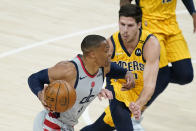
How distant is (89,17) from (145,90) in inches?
235

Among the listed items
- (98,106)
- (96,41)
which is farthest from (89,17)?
(96,41)

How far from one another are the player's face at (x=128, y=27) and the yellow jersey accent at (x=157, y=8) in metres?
1.19

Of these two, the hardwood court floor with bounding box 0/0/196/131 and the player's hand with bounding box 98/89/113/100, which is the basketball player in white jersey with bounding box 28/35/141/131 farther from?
the hardwood court floor with bounding box 0/0/196/131

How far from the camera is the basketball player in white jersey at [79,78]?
5398 millimetres

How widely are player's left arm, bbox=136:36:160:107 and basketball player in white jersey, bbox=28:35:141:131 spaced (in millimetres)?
442

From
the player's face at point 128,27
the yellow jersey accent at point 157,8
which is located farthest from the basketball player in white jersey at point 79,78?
the yellow jersey accent at point 157,8

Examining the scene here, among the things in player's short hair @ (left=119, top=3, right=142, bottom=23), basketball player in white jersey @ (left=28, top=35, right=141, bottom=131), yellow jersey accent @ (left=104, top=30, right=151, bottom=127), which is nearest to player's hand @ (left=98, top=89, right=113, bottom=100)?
basketball player in white jersey @ (left=28, top=35, right=141, bottom=131)

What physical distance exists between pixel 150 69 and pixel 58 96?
5.69ft

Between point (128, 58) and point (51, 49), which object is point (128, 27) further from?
point (51, 49)

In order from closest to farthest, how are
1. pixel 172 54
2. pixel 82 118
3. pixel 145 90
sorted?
pixel 145 90, pixel 172 54, pixel 82 118

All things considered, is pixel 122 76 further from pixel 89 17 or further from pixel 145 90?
pixel 89 17

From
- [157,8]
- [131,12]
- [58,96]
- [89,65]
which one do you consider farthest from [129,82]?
[157,8]

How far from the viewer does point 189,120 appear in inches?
330

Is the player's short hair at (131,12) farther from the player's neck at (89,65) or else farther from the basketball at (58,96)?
the basketball at (58,96)
